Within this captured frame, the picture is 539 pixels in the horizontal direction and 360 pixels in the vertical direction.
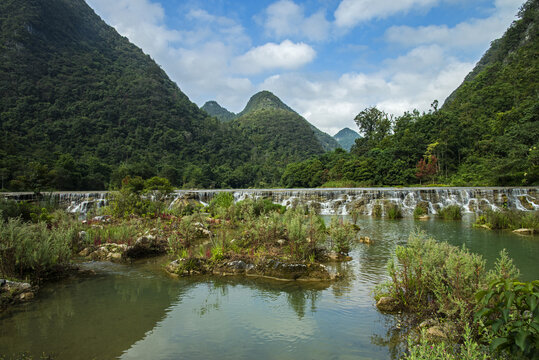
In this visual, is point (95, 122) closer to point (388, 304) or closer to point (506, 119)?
point (388, 304)

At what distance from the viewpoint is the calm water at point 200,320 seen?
142 inches

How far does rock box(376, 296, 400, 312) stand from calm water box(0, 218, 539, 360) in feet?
0.47

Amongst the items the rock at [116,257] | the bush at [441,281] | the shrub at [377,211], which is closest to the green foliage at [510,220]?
the shrub at [377,211]

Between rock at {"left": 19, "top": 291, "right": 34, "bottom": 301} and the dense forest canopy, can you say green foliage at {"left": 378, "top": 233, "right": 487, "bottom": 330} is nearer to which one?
rock at {"left": 19, "top": 291, "right": 34, "bottom": 301}

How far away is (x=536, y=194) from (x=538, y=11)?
5762 centimetres

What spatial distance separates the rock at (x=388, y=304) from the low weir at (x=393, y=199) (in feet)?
50.3

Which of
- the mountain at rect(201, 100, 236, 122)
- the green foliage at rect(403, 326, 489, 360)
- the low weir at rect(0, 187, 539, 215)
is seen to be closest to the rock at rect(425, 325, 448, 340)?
the green foliage at rect(403, 326, 489, 360)

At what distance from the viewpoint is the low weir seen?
21.3m

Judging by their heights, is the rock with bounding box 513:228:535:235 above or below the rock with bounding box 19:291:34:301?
above

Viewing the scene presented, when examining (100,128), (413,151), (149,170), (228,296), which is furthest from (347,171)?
(100,128)

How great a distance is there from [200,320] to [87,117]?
67.6 m

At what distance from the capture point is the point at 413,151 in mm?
43594

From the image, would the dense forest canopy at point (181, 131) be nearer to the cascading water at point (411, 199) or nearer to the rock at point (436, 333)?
the cascading water at point (411, 199)

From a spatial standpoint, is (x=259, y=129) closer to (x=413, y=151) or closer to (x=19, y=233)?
(x=413, y=151)
